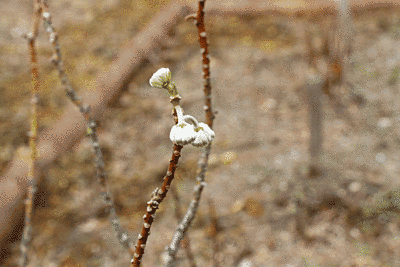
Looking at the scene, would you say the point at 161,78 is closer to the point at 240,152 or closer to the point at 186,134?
the point at 186,134

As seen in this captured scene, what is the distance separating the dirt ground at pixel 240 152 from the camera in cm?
170

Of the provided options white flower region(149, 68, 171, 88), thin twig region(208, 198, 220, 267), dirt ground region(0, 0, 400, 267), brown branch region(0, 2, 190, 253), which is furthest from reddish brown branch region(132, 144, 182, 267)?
brown branch region(0, 2, 190, 253)

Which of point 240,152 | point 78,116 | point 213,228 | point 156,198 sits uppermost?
point 78,116

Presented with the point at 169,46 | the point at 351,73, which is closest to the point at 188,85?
the point at 169,46

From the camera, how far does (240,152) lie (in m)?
2.24

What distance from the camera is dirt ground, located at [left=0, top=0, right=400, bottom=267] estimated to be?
1.70 meters

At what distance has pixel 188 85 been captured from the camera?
2848 mm

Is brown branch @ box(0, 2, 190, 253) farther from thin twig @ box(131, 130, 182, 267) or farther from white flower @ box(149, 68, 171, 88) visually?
white flower @ box(149, 68, 171, 88)

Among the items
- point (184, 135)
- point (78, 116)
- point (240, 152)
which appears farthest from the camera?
point (78, 116)

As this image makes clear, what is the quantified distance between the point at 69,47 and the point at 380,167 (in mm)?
3030

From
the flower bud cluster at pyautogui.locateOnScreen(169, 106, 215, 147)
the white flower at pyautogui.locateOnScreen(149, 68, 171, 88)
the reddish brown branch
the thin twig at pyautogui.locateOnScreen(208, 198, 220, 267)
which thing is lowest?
the reddish brown branch

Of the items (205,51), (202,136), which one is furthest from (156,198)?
(205,51)

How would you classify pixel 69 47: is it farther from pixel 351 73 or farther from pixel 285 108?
pixel 351 73

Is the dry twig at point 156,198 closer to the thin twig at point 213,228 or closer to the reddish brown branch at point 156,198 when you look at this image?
the reddish brown branch at point 156,198
